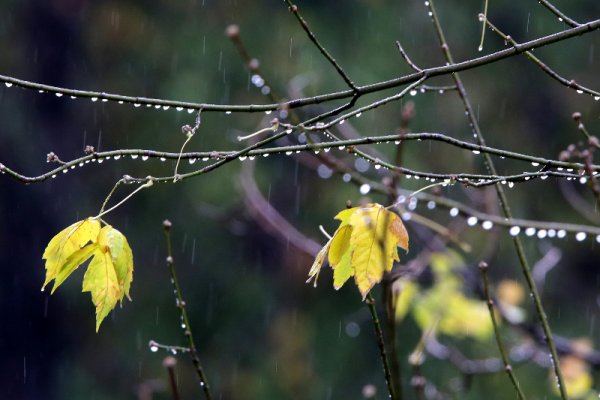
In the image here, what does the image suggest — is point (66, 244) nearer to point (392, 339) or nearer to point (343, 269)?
point (343, 269)

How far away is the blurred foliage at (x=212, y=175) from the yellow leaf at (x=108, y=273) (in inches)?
279

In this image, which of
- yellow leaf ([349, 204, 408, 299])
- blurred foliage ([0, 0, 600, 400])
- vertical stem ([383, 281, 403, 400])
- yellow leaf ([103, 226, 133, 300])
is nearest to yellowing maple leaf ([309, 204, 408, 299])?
yellow leaf ([349, 204, 408, 299])

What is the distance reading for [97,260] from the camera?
149 cm

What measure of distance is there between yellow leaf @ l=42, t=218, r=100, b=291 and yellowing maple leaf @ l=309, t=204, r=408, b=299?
42cm

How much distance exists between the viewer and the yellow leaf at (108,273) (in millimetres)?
1454

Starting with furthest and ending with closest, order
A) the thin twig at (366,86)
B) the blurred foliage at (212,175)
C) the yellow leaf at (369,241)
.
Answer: the blurred foliage at (212,175)
the thin twig at (366,86)
the yellow leaf at (369,241)

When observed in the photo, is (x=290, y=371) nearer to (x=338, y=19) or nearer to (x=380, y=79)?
(x=380, y=79)

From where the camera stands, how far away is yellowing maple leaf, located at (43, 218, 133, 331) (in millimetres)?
1462

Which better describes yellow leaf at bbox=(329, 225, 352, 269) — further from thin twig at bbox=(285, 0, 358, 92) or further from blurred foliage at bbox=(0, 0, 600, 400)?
blurred foliage at bbox=(0, 0, 600, 400)

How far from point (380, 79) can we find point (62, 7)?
153 inches

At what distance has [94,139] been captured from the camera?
9438 mm

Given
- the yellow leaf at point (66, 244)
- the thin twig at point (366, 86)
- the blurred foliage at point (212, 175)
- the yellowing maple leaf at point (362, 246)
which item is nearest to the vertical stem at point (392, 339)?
the yellowing maple leaf at point (362, 246)

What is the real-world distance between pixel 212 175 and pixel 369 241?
7199 millimetres

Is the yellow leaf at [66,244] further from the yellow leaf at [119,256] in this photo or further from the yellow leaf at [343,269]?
the yellow leaf at [343,269]
